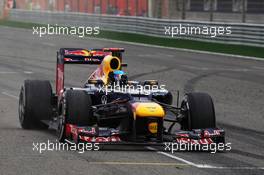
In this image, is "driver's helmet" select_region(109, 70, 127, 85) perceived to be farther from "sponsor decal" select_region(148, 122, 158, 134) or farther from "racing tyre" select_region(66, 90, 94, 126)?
"sponsor decal" select_region(148, 122, 158, 134)

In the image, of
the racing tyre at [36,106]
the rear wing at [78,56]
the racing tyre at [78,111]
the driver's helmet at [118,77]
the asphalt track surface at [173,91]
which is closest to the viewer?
the asphalt track surface at [173,91]

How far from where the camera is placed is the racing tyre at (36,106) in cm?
1258

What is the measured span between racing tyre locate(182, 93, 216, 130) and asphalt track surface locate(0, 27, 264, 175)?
52 centimetres

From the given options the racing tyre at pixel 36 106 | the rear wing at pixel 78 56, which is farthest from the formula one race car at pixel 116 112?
the rear wing at pixel 78 56

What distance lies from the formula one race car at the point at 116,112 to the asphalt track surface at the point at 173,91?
23cm

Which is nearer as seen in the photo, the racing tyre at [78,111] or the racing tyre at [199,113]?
the racing tyre at [78,111]

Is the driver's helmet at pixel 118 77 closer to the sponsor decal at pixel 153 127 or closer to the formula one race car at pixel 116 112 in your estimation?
the formula one race car at pixel 116 112

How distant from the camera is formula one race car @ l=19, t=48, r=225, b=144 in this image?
414 inches

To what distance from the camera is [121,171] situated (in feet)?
29.9

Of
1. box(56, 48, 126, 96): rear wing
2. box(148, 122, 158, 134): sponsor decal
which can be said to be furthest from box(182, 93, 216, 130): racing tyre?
box(56, 48, 126, 96): rear wing

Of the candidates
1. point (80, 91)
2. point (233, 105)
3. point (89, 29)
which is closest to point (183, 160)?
point (80, 91)

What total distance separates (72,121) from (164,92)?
1582 mm

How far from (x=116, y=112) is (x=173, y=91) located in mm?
8078

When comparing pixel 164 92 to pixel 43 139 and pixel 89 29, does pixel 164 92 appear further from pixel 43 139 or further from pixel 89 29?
pixel 89 29
